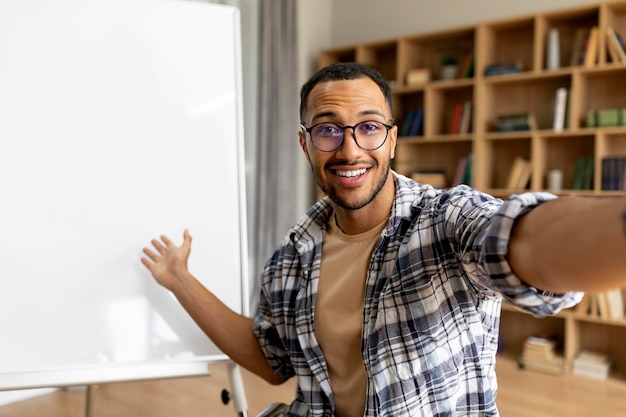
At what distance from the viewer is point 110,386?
116 inches

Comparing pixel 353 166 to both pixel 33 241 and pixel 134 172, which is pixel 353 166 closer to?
pixel 134 172

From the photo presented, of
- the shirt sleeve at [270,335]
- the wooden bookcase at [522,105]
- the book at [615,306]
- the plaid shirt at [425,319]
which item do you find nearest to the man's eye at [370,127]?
the plaid shirt at [425,319]

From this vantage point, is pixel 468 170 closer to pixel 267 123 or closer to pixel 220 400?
pixel 267 123

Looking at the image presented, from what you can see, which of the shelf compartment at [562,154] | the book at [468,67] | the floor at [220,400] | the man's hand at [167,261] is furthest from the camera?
the book at [468,67]

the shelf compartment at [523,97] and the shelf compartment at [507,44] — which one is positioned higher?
the shelf compartment at [507,44]

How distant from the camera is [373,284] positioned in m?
1.13

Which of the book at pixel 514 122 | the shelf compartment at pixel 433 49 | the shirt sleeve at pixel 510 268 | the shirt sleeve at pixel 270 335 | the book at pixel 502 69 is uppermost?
the shelf compartment at pixel 433 49

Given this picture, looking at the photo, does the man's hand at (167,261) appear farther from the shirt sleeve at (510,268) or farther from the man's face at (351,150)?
the shirt sleeve at (510,268)

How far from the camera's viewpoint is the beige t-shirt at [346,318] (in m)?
1.17

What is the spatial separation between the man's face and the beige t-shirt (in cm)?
10

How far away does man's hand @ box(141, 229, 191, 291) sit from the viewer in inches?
56.9

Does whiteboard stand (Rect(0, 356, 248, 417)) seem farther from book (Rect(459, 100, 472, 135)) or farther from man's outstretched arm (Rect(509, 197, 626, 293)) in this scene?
book (Rect(459, 100, 472, 135))

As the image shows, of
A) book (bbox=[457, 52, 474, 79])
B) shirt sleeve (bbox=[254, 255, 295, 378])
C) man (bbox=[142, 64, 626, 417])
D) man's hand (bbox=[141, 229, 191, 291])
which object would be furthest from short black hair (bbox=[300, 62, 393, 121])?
book (bbox=[457, 52, 474, 79])

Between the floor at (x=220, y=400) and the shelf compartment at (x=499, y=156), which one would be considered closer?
the floor at (x=220, y=400)
